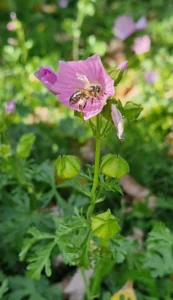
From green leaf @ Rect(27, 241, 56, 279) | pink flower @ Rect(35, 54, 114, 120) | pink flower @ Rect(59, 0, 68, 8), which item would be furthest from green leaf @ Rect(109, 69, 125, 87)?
pink flower @ Rect(59, 0, 68, 8)

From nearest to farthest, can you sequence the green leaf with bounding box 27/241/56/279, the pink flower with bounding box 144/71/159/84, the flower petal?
A: the flower petal, the green leaf with bounding box 27/241/56/279, the pink flower with bounding box 144/71/159/84

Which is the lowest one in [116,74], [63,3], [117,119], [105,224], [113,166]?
[105,224]

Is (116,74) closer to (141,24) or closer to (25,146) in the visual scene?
(25,146)

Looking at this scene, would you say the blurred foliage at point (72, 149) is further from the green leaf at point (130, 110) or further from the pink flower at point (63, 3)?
the green leaf at point (130, 110)

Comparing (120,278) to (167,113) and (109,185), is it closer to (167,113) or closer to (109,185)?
(109,185)

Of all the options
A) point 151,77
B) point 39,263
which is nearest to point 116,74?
point 39,263

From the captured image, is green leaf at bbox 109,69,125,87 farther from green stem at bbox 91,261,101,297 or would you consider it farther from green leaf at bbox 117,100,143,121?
green stem at bbox 91,261,101,297
